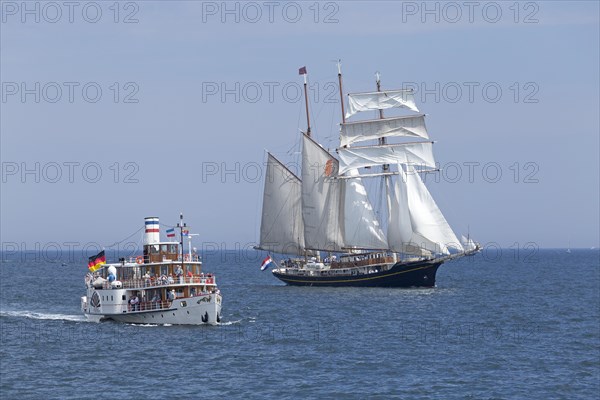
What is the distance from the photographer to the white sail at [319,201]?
125 meters

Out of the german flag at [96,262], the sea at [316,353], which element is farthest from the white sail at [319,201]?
the german flag at [96,262]

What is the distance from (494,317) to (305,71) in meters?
59.8

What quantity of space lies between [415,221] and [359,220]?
882 centimetres

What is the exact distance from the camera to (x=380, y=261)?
12075 centimetres

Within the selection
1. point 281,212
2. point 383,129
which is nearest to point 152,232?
point 281,212

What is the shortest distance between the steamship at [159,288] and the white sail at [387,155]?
54489 mm

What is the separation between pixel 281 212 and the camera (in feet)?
415

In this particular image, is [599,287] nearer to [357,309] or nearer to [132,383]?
[357,309]

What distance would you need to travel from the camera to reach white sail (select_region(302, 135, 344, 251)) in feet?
409

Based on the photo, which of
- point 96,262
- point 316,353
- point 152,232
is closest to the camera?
point 316,353

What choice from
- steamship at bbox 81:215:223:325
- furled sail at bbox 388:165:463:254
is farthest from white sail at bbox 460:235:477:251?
steamship at bbox 81:215:223:325

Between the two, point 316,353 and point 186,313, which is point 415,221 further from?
point 316,353

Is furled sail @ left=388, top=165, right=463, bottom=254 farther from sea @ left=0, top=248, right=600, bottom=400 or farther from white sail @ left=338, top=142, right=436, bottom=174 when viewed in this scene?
sea @ left=0, top=248, right=600, bottom=400

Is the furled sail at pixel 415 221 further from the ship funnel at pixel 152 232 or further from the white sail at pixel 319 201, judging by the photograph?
the ship funnel at pixel 152 232
